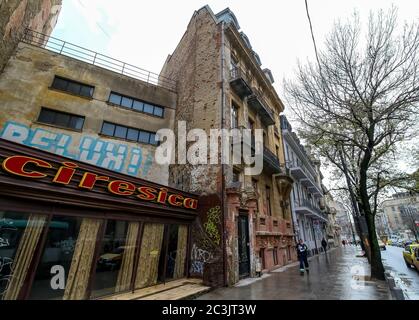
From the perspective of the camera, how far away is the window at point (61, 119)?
379 inches

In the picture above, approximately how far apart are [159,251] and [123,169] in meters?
4.91

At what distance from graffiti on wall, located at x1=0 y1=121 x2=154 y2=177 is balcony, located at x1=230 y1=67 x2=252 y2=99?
6417 millimetres

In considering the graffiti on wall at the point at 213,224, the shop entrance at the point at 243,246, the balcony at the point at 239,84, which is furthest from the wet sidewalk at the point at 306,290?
the balcony at the point at 239,84

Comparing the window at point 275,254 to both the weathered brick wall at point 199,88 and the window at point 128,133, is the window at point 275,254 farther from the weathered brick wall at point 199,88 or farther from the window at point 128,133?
the window at point 128,133

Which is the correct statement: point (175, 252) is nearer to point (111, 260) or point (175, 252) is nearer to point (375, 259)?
point (111, 260)

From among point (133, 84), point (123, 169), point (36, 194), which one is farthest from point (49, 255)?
point (133, 84)

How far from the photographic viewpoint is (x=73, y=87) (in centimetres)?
1084

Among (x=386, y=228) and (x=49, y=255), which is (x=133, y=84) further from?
(x=386, y=228)

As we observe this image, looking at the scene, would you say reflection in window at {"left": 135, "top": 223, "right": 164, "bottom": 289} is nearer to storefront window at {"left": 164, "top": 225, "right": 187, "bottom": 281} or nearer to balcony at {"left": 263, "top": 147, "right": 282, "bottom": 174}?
storefront window at {"left": 164, "top": 225, "right": 187, "bottom": 281}

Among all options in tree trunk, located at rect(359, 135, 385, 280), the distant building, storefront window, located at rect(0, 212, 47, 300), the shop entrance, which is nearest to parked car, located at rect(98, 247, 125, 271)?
storefront window, located at rect(0, 212, 47, 300)

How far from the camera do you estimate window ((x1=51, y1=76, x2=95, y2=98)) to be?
34.4ft

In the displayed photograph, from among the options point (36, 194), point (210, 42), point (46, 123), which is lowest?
point (36, 194)

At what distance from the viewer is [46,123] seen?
31.0ft

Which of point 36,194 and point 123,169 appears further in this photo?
point 123,169
